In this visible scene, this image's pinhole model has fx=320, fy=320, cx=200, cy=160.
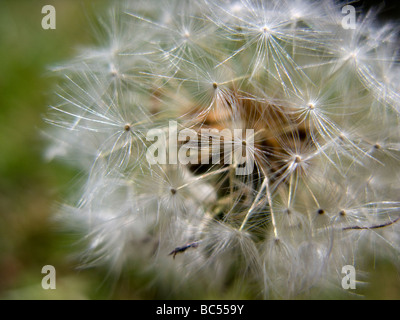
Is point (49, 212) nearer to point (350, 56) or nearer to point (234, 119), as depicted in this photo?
point (234, 119)

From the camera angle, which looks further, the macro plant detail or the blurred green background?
the blurred green background

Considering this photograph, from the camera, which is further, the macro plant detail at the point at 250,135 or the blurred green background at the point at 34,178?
the blurred green background at the point at 34,178

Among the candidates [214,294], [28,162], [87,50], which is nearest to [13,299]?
[28,162]

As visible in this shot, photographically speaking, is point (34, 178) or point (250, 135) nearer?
point (250, 135)
